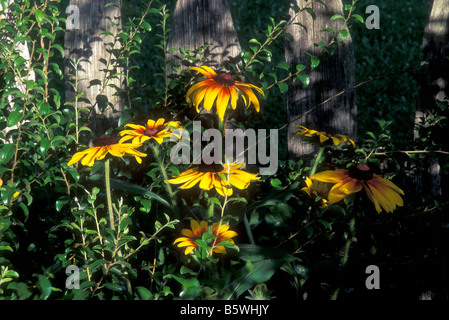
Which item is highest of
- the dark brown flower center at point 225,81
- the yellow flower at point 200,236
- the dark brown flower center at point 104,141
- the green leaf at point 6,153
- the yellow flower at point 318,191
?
the dark brown flower center at point 225,81

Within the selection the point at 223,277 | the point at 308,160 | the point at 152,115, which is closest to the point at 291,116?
the point at 308,160

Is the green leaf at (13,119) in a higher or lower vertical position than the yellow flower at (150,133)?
higher

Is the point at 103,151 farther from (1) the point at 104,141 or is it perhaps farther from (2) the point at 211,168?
(2) the point at 211,168

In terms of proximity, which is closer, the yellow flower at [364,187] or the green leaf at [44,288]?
the green leaf at [44,288]

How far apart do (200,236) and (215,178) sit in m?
0.22

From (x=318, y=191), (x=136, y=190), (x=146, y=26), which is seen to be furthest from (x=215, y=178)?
(x=146, y=26)

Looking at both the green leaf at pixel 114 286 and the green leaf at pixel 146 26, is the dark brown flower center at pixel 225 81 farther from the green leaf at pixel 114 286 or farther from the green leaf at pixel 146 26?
the green leaf at pixel 114 286

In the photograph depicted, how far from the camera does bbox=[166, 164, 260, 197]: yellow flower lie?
157 centimetres

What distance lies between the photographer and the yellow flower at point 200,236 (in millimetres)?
1582

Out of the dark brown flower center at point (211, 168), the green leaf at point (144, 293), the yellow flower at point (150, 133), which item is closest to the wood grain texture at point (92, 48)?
the yellow flower at point (150, 133)

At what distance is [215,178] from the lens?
1636 millimetres

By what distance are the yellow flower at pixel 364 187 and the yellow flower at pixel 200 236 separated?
0.37 metres

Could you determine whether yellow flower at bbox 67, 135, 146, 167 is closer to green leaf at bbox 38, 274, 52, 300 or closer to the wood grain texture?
green leaf at bbox 38, 274, 52, 300

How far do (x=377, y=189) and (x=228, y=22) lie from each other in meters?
1.41
